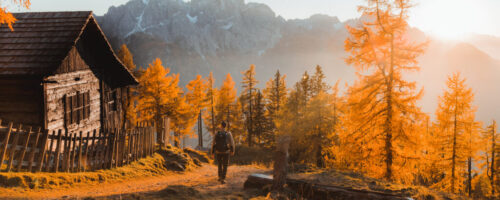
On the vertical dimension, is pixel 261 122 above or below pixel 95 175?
above

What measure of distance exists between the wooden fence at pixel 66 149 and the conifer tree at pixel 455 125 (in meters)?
23.1

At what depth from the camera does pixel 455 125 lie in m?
22.9

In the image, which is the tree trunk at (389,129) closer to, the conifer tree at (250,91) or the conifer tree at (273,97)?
the conifer tree at (273,97)

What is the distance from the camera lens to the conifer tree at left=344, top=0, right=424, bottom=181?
14.4 metres

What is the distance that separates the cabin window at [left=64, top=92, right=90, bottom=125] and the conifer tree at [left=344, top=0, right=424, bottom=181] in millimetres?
14044

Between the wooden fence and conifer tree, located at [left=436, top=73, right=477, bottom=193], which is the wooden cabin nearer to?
the wooden fence

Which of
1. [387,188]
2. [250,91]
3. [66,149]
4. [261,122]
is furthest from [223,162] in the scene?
[250,91]

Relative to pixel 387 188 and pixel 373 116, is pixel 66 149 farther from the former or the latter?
pixel 373 116

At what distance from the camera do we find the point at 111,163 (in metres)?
11.1

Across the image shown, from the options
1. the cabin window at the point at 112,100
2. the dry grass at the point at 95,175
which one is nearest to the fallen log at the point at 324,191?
the dry grass at the point at 95,175

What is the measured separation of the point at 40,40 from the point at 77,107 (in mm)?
3578

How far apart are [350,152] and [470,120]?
14.7m

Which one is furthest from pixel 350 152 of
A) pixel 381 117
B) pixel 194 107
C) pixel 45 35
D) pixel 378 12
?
pixel 194 107

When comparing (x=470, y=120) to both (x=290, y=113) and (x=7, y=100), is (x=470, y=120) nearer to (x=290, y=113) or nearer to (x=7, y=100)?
(x=290, y=113)
